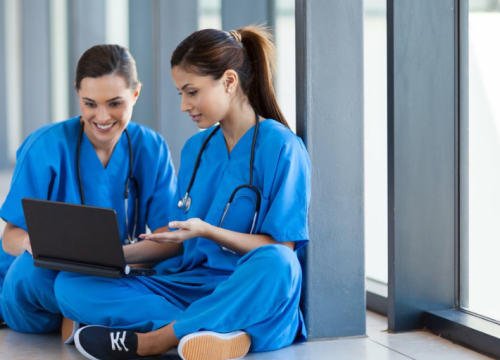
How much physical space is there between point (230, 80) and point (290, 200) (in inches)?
16.4

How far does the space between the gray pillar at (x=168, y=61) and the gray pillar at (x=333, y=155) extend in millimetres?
1567

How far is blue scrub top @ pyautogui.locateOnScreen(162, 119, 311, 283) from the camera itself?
2111 millimetres

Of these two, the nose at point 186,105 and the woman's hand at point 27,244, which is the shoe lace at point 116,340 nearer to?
the woman's hand at point 27,244

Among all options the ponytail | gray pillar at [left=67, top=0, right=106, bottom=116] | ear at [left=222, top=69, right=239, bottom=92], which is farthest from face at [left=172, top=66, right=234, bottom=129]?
gray pillar at [left=67, top=0, right=106, bottom=116]

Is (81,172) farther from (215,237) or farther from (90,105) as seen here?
(215,237)

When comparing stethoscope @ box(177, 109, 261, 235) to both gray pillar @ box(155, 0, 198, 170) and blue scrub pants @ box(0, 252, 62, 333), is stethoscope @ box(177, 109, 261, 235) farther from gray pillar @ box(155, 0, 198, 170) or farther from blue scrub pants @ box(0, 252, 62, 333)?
gray pillar @ box(155, 0, 198, 170)

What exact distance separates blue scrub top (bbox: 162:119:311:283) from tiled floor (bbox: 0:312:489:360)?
1.01 ft

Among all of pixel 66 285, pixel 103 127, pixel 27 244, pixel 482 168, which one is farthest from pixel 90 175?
pixel 482 168

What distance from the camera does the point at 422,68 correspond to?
7.78 feet

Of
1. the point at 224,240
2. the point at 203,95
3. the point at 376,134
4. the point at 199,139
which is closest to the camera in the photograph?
the point at 224,240

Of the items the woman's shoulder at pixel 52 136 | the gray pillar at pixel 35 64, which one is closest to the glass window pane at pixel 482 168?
the woman's shoulder at pixel 52 136

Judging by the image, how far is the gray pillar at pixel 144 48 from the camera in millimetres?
3885

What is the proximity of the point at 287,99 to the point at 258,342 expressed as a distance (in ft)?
5.51

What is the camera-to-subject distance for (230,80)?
2223 mm
